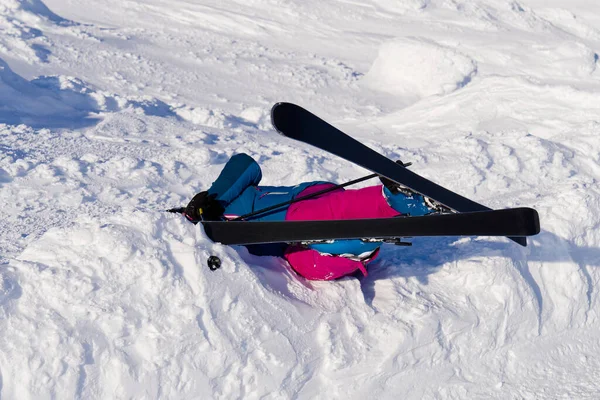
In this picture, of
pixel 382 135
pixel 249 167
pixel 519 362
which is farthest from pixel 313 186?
pixel 382 135

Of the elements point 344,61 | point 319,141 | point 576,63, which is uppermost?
point 319,141

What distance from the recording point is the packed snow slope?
115 inches

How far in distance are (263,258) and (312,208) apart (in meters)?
0.41

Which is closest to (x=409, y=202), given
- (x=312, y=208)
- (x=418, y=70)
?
(x=312, y=208)

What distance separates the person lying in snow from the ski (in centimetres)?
20

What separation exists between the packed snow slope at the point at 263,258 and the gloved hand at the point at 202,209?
13 centimetres

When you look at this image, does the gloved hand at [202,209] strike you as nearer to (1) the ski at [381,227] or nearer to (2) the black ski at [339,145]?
(1) the ski at [381,227]

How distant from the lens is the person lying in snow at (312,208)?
3.21 m

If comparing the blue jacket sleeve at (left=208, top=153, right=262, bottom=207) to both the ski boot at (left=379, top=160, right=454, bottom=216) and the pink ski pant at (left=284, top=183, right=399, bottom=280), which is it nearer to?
the pink ski pant at (left=284, top=183, right=399, bottom=280)

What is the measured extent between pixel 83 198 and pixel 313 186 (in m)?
2.10

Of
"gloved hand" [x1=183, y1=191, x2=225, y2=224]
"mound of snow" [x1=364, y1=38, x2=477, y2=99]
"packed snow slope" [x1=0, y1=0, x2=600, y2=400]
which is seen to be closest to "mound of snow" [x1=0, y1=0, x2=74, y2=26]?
"packed snow slope" [x1=0, y1=0, x2=600, y2=400]

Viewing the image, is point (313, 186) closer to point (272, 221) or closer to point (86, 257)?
point (272, 221)

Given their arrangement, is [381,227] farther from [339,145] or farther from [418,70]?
[418,70]

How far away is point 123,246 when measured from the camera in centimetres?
309
